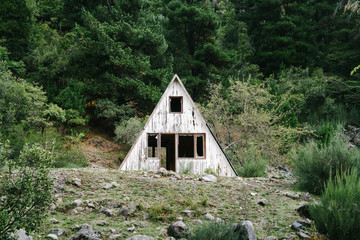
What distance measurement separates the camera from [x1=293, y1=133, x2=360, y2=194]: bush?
8.10 m

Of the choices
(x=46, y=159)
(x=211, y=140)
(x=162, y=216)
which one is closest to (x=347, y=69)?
(x=211, y=140)

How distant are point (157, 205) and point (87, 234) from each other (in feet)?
5.81

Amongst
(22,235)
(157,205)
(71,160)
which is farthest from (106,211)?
(71,160)

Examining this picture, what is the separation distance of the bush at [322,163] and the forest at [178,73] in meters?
3.38

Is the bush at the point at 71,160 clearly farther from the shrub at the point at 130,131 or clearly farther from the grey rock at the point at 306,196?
the grey rock at the point at 306,196

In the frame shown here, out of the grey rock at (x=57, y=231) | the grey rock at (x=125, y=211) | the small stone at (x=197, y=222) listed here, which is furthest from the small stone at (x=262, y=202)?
the grey rock at (x=57, y=231)

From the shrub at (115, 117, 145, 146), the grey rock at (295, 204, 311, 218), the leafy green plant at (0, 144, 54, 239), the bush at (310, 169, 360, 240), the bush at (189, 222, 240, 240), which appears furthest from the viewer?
the shrub at (115, 117, 145, 146)

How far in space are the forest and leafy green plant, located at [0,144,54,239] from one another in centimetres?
909

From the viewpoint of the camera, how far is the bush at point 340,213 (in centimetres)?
514

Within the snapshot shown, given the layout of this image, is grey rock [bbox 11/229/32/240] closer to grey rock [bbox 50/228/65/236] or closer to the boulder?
the boulder

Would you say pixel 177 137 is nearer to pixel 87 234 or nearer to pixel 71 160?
pixel 71 160

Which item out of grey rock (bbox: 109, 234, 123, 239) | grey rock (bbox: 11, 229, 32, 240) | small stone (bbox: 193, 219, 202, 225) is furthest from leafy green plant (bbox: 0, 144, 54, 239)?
small stone (bbox: 193, 219, 202, 225)

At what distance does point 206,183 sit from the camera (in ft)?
28.9

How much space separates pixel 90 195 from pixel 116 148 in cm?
1450
